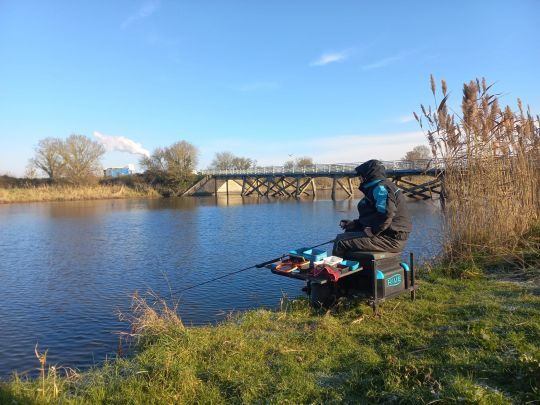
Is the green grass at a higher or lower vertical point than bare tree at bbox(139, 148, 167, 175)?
lower

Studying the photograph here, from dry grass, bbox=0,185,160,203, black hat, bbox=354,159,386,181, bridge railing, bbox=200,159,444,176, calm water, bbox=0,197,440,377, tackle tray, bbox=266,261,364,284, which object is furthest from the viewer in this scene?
dry grass, bbox=0,185,160,203

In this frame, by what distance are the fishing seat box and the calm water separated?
2847 millimetres

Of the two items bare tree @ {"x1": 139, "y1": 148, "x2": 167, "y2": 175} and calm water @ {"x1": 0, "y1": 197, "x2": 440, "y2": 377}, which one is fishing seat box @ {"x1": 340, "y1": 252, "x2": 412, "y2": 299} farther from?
bare tree @ {"x1": 139, "y1": 148, "x2": 167, "y2": 175}

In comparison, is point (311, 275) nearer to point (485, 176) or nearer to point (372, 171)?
point (372, 171)

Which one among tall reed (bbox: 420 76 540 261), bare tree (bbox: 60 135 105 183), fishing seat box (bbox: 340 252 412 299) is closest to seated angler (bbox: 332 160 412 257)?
fishing seat box (bbox: 340 252 412 299)

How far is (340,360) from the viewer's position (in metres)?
3.95

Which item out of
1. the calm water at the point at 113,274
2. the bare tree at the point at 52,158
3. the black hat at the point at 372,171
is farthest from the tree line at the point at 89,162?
the black hat at the point at 372,171

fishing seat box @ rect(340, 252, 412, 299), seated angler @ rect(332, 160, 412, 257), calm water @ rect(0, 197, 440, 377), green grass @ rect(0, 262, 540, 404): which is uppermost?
seated angler @ rect(332, 160, 412, 257)

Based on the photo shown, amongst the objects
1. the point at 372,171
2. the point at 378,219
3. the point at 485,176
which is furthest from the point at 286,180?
the point at 378,219

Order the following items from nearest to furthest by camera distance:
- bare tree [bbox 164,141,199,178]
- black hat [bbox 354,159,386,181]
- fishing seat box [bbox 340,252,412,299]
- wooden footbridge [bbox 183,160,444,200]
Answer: fishing seat box [bbox 340,252,412,299], black hat [bbox 354,159,386,181], wooden footbridge [bbox 183,160,444,200], bare tree [bbox 164,141,199,178]

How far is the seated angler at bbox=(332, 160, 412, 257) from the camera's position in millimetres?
5250

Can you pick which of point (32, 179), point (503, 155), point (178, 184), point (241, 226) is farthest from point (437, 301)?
point (32, 179)

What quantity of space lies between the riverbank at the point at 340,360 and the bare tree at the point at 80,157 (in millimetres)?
55855

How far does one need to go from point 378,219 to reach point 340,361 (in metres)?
2.04
